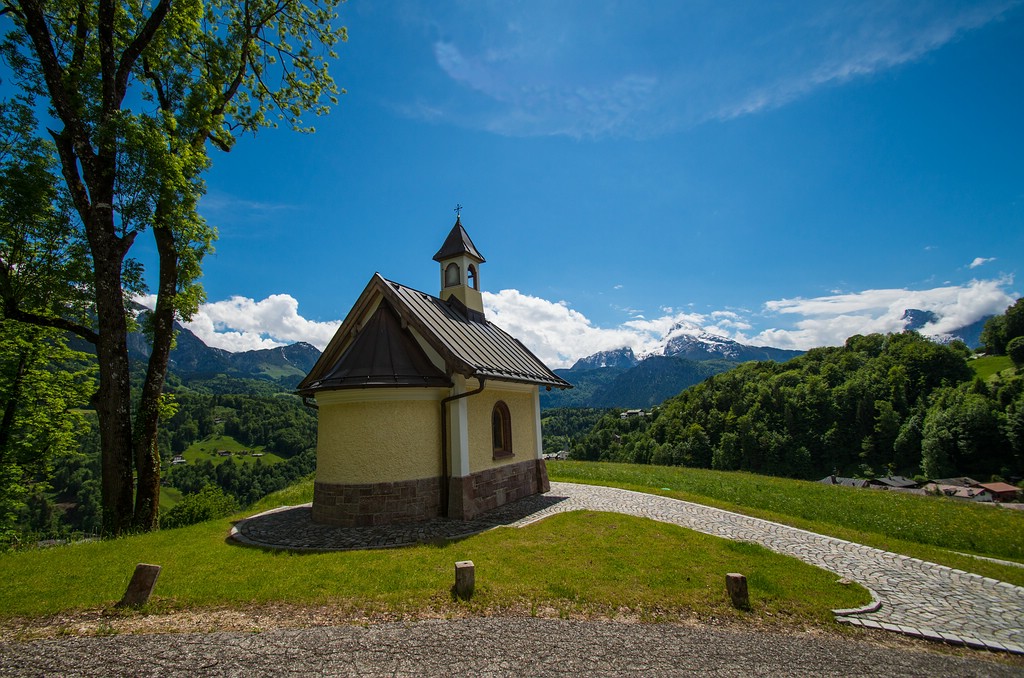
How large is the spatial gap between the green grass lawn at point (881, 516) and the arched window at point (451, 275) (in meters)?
Result: 10.4

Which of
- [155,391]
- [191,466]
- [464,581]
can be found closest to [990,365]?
[464,581]

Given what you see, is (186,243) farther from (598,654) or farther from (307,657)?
(598,654)

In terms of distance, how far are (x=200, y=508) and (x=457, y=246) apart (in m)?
12.0

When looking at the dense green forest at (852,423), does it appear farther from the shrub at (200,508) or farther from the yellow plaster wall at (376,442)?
the shrub at (200,508)

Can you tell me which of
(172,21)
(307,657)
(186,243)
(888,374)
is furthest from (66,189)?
(888,374)

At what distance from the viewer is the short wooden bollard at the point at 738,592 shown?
21.4 feet

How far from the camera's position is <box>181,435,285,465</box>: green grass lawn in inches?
3162

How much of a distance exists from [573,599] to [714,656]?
206 centimetres

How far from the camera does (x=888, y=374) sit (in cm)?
8006

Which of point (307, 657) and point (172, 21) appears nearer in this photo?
point (307, 657)

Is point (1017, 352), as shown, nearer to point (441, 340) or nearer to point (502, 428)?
point (502, 428)

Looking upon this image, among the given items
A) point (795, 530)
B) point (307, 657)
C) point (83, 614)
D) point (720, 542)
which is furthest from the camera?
point (795, 530)

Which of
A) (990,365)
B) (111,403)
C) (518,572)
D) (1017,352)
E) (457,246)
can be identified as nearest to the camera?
(518,572)

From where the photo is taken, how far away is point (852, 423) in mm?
77312
